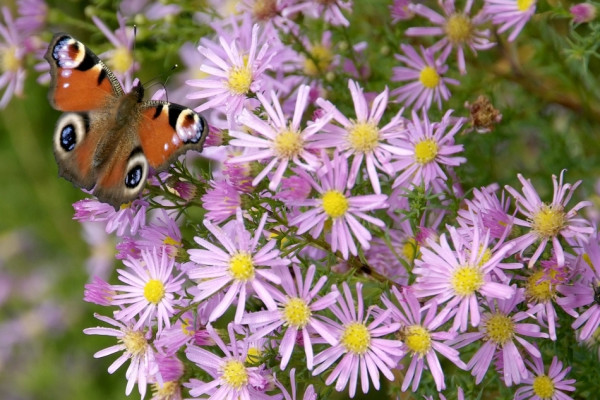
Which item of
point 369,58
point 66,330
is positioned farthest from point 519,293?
point 66,330

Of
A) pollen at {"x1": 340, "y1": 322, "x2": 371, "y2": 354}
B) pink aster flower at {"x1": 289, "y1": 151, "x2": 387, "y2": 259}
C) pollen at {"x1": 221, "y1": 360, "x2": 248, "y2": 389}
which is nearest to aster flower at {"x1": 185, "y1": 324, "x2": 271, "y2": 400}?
pollen at {"x1": 221, "y1": 360, "x2": 248, "y2": 389}

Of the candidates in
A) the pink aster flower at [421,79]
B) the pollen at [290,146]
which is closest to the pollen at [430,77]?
the pink aster flower at [421,79]

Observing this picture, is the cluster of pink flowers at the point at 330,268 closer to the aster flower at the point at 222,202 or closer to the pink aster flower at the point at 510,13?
the aster flower at the point at 222,202

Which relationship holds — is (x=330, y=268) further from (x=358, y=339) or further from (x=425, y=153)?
(x=425, y=153)

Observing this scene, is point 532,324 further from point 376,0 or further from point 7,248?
point 7,248

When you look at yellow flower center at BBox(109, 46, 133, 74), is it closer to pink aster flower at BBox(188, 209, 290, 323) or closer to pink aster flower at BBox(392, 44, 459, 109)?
pink aster flower at BBox(392, 44, 459, 109)

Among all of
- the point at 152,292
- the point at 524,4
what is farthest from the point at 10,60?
the point at 524,4
